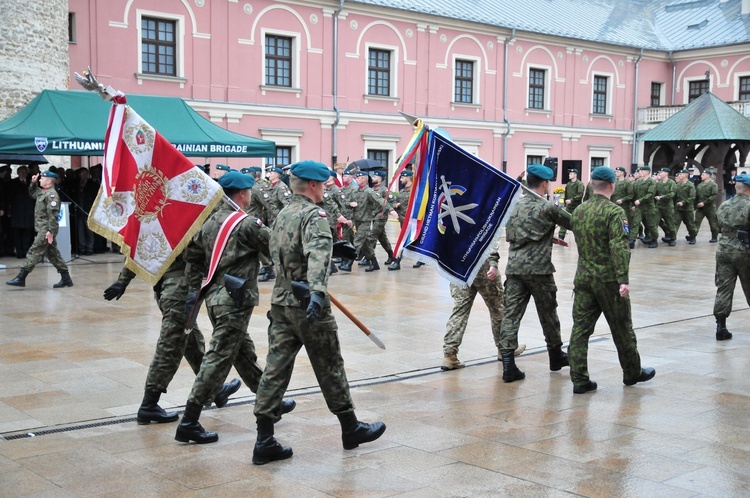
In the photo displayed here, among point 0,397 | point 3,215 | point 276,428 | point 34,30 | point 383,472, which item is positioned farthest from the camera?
point 34,30

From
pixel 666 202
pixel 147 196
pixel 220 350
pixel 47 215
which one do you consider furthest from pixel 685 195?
pixel 220 350

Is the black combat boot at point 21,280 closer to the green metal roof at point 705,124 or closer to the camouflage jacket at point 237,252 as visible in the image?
the camouflage jacket at point 237,252

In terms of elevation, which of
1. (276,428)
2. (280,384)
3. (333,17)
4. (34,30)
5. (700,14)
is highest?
(700,14)

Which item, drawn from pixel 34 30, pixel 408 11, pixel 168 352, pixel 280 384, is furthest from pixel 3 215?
pixel 408 11

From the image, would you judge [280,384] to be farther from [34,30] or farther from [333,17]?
[333,17]

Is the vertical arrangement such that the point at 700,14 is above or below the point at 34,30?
above

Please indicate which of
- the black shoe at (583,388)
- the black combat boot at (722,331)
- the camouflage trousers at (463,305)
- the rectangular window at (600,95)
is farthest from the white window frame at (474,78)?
the black shoe at (583,388)

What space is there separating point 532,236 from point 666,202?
16.3 m

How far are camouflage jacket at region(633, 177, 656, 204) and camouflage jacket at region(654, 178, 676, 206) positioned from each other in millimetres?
257

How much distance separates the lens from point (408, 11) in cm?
3209

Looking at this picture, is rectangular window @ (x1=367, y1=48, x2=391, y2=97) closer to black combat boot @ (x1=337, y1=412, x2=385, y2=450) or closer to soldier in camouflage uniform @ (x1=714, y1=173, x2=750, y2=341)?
soldier in camouflage uniform @ (x1=714, y1=173, x2=750, y2=341)

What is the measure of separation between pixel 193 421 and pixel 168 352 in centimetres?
75

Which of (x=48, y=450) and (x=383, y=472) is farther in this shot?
(x=48, y=450)

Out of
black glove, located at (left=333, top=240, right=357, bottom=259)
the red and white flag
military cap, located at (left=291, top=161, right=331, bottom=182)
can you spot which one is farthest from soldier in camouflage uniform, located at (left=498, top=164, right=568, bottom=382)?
the red and white flag
